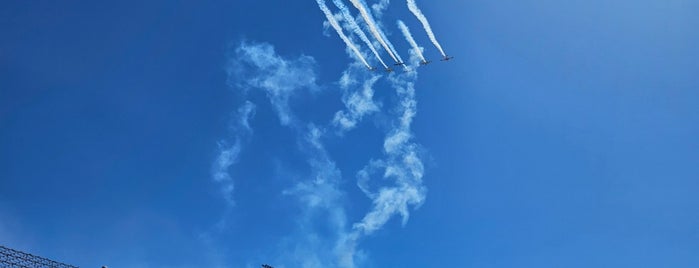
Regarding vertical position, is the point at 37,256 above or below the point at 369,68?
below

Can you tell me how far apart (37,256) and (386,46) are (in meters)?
51.0

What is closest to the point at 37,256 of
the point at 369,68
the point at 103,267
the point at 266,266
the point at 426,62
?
the point at 103,267

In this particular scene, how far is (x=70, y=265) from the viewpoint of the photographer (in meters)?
69.9

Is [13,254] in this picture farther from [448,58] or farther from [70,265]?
[448,58]

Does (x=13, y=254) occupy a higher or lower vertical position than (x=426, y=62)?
lower

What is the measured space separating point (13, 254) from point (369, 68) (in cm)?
4948

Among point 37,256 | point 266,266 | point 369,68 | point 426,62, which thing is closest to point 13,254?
point 37,256

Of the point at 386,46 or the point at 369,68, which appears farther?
the point at 369,68

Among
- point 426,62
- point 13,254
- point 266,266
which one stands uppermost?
point 426,62

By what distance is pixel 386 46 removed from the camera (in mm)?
59906

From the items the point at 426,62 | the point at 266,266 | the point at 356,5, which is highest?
the point at 426,62

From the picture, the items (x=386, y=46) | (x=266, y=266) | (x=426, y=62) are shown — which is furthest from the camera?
(x=266, y=266)

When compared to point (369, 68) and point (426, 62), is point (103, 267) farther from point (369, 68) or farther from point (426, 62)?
point (426, 62)

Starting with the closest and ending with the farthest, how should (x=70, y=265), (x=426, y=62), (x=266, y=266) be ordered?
1. (x=426, y=62)
2. (x=70, y=265)
3. (x=266, y=266)
